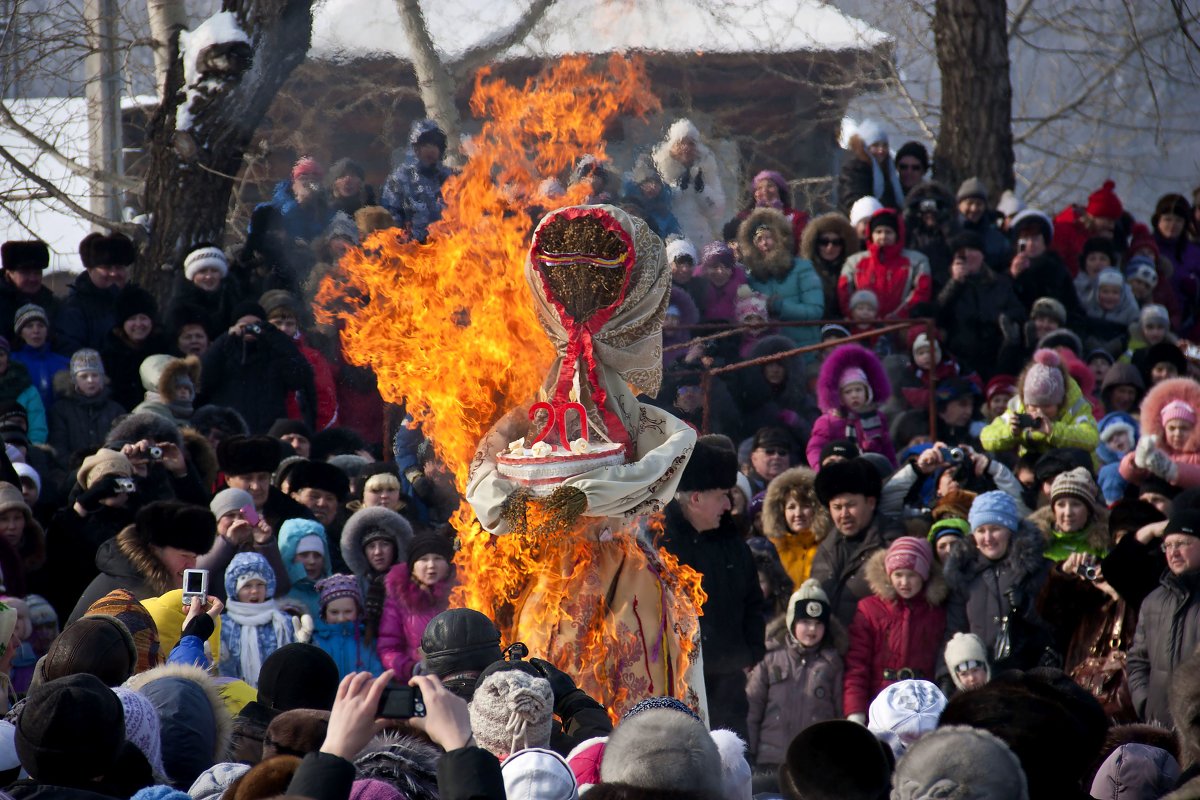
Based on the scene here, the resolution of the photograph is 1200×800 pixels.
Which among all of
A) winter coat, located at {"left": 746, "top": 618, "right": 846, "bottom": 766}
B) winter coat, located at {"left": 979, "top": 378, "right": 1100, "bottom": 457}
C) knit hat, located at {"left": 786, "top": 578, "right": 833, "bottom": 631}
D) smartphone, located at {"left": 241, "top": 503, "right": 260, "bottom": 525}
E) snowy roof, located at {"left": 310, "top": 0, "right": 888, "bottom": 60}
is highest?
snowy roof, located at {"left": 310, "top": 0, "right": 888, "bottom": 60}

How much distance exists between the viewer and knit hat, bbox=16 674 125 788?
3797 millimetres

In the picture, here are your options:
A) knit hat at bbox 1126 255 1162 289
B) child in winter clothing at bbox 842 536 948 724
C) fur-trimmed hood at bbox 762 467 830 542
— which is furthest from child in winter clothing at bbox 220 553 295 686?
knit hat at bbox 1126 255 1162 289

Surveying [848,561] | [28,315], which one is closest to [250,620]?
[848,561]

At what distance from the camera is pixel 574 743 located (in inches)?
184

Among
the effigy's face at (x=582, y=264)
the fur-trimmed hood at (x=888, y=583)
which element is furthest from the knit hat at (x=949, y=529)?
the effigy's face at (x=582, y=264)

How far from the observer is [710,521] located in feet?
26.8

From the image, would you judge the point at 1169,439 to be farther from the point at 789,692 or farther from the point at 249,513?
the point at 249,513

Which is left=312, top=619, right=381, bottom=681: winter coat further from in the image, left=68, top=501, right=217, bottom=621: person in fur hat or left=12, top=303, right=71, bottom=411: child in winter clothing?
left=12, top=303, right=71, bottom=411: child in winter clothing

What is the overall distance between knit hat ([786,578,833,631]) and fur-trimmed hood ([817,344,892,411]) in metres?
2.64

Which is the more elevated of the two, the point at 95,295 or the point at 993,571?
the point at 95,295

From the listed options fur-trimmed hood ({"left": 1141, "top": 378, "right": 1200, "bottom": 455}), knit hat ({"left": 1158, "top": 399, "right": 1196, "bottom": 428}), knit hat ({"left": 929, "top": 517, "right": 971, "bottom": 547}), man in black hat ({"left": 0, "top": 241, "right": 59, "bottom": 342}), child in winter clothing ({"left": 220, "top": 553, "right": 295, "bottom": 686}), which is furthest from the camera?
man in black hat ({"left": 0, "top": 241, "right": 59, "bottom": 342})

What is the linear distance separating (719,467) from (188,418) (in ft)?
11.7

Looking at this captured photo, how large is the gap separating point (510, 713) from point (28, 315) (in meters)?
6.75

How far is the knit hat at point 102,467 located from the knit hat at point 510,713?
458cm
